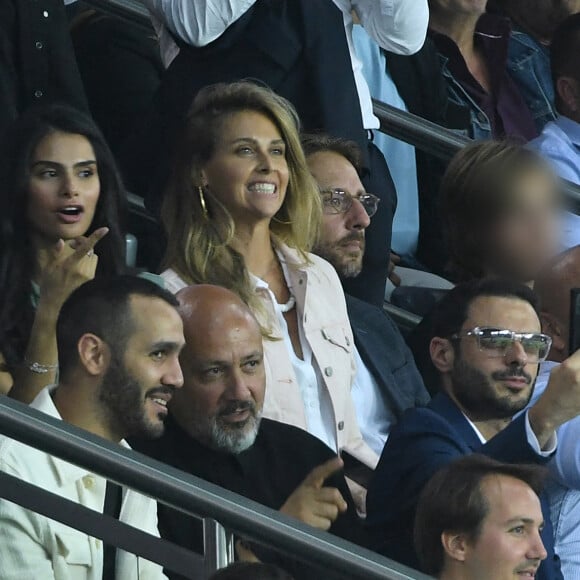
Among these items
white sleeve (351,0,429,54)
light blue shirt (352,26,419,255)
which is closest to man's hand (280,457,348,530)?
white sleeve (351,0,429,54)

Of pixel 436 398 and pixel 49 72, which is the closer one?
pixel 436 398

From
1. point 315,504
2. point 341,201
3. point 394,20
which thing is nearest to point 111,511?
point 315,504

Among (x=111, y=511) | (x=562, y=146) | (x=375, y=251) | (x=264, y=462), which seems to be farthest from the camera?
(x=562, y=146)

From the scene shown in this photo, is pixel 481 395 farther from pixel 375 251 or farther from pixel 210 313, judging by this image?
pixel 375 251

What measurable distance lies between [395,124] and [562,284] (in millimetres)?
833

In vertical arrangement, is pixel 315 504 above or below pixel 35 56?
below

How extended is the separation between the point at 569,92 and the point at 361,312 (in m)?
1.37

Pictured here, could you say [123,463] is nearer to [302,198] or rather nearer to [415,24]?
[302,198]

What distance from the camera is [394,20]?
5629mm

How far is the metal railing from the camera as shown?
3.44 metres

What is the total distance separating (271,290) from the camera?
16.7 feet

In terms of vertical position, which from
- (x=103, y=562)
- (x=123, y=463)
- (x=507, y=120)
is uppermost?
(x=507, y=120)

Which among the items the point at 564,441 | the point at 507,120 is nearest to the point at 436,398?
the point at 564,441

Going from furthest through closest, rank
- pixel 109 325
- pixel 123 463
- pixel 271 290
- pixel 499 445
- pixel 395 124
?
1. pixel 395 124
2. pixel 271 290
3. pixel 499 445
4. pixel 109 325
5. pixel 123 463
